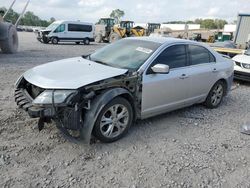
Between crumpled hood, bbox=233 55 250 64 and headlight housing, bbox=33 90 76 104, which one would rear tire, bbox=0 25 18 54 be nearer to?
crumpled hood, bbox=233 55 250 64

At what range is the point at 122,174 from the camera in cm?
335

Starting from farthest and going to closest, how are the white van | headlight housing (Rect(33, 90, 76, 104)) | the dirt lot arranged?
the white van
headlight housing (Rect(33, 90, 76, 104))
the dirt lot

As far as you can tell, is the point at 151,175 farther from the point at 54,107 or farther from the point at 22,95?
the point at 22,95

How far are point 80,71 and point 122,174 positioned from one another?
5.27 ft

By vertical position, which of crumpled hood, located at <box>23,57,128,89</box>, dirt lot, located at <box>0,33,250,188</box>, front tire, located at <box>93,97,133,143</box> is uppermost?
crumpled hood, located at <box>23,57,128,89</box>

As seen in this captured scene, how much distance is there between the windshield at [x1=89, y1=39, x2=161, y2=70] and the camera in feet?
14.6

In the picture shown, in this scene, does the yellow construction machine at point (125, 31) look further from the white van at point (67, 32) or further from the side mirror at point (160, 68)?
the side mirror at point (160, 68)

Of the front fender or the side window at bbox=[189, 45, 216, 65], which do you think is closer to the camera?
the front fender

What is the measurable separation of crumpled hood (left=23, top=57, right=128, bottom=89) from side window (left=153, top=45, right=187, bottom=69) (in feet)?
2.56

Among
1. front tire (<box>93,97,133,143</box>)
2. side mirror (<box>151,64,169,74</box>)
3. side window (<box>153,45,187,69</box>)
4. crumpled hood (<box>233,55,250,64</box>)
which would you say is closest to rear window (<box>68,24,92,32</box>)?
crumpled hood (<box>233,55,250,64</box>)

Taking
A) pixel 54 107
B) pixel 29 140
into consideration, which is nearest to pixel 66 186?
pixel 54 107

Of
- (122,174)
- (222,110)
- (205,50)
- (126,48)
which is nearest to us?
(122,174)

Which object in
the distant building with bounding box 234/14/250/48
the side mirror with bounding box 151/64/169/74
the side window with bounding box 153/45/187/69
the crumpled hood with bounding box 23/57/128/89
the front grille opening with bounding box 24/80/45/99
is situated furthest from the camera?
the distant building with bounding box 234/14/250/48

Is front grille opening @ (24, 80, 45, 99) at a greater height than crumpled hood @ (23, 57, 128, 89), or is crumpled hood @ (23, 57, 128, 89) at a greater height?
crumpled hood @ (23, 57, 128, 89)
